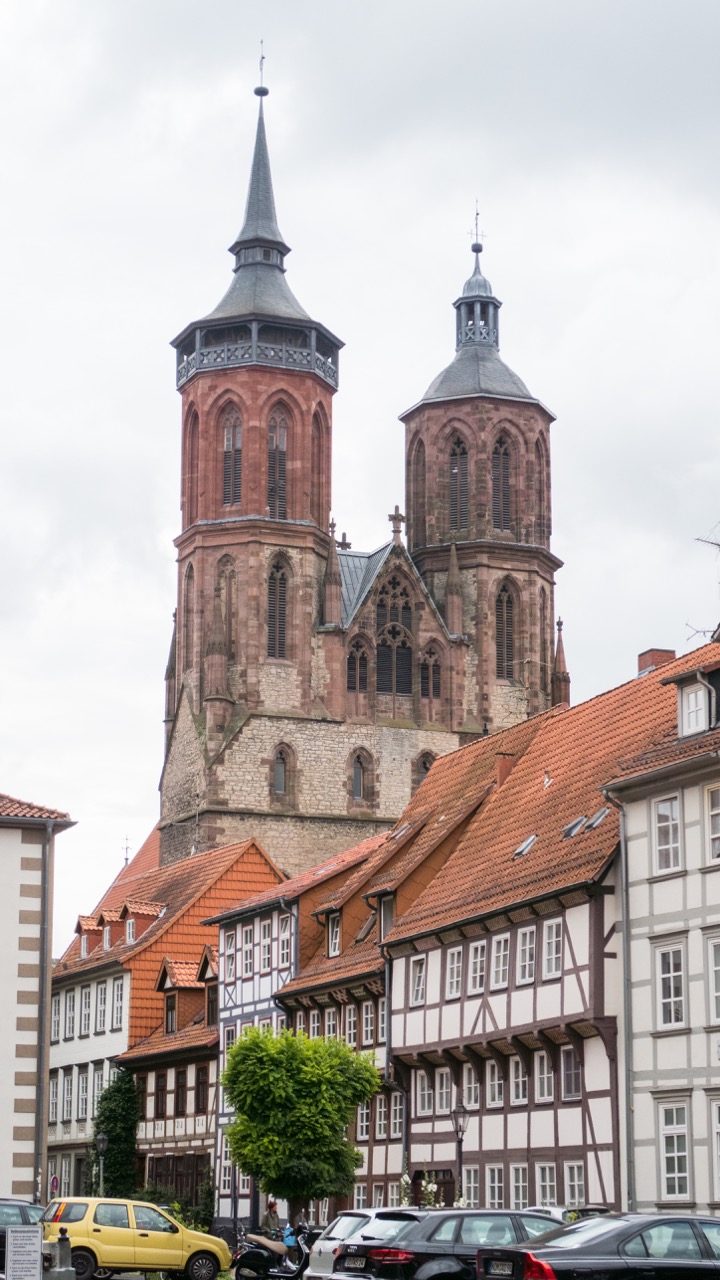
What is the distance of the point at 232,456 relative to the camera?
9388 cm

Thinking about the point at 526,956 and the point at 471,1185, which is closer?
the point at 526,956

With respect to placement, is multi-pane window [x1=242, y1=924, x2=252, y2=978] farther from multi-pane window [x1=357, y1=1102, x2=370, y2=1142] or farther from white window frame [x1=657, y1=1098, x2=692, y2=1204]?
white window frame [x1=657, y1=1098, x2=692, y2=1204]

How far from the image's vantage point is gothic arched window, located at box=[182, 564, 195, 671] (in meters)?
91.6

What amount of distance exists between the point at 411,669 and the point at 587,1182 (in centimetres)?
→ 5668

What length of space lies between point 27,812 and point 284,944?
14420 mm

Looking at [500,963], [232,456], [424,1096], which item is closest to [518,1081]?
[500,963]

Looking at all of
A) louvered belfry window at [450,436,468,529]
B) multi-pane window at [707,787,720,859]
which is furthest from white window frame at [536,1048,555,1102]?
louvered belfry window at [450,436,468,529]

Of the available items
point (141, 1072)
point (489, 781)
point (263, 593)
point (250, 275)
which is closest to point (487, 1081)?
point (489, 781)

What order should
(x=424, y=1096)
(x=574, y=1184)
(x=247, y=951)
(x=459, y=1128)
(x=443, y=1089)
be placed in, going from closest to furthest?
(x=574, y=1184), (x=459, y=1128), (x=443, y=1089), (x=424, y=1096), (x=247, y=951)

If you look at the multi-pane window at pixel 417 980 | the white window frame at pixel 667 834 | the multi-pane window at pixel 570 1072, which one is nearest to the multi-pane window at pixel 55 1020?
the multi-pane window at pixel 417 980

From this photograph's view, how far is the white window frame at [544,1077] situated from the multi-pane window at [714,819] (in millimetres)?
5972

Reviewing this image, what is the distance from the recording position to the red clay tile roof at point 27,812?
3906cm

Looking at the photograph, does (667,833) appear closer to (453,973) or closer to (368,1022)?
(453,973)

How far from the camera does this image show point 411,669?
92.3 meters
